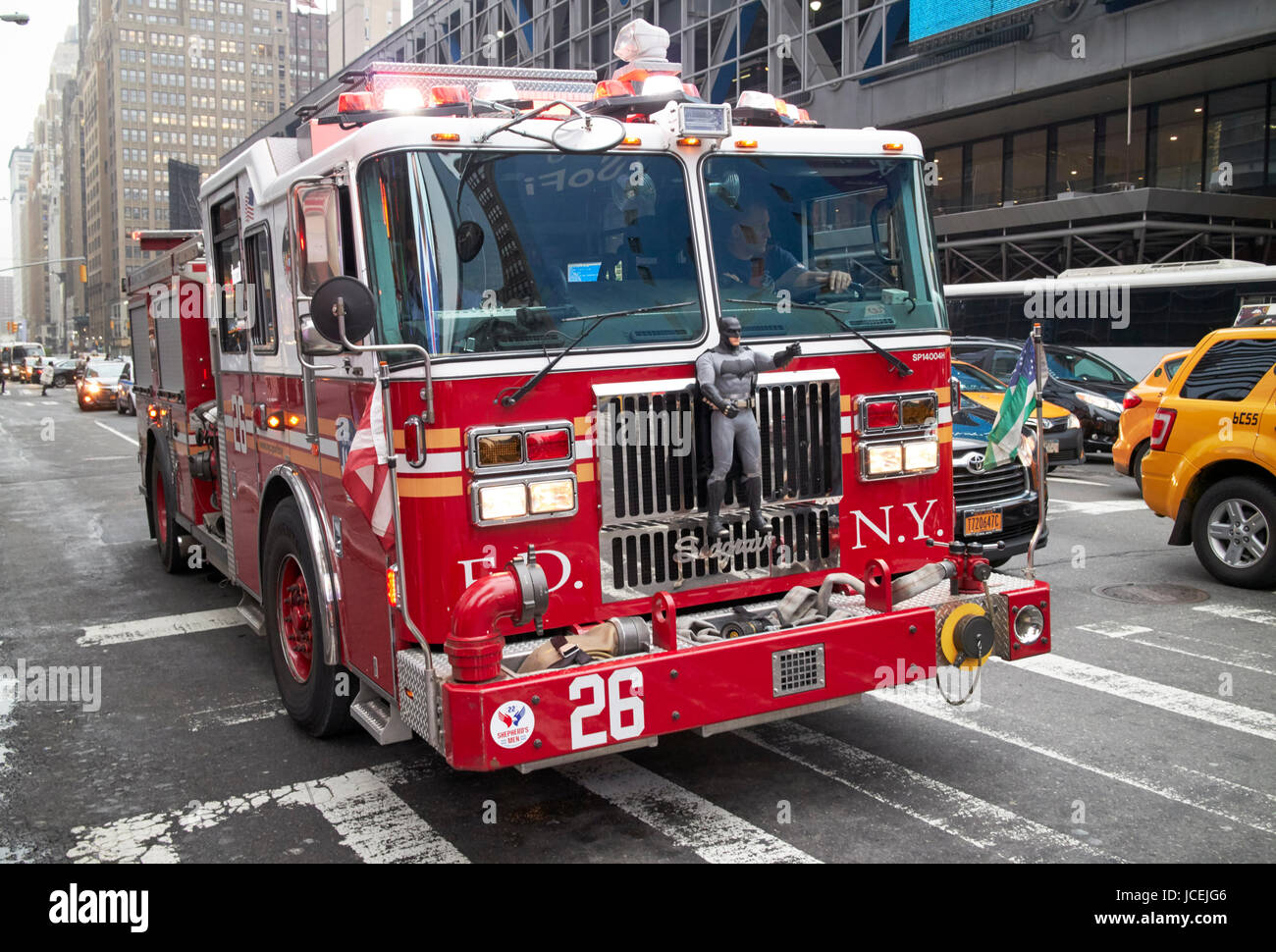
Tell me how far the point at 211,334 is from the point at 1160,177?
27.1m

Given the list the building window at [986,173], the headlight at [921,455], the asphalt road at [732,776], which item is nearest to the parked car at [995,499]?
the asphalt road at [732,776]

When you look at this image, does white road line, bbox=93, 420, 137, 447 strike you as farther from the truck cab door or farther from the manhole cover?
the manhole cover

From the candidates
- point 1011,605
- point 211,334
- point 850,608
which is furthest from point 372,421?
point 211,334

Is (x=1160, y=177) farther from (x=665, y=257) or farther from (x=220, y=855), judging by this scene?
(x=220, y=855)

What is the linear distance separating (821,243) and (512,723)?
264 cm

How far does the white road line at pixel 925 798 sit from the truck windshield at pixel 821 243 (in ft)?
6.62

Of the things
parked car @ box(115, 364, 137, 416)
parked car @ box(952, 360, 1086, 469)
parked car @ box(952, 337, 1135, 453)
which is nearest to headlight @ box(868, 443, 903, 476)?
parked car @ box(952, 360, 1086, 469)

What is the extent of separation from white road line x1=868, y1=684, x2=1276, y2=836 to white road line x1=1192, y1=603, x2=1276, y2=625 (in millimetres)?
3025

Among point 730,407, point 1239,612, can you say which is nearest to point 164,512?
point 730,407

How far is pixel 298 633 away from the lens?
606cm

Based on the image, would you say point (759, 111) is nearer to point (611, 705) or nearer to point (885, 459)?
point (885, 459)

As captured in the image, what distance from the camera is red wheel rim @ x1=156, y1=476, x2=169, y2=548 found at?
1034cm

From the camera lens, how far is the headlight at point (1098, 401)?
57.4 ft

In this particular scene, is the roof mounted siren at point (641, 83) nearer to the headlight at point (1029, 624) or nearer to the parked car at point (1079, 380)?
the headlight at point (1029, 624)
